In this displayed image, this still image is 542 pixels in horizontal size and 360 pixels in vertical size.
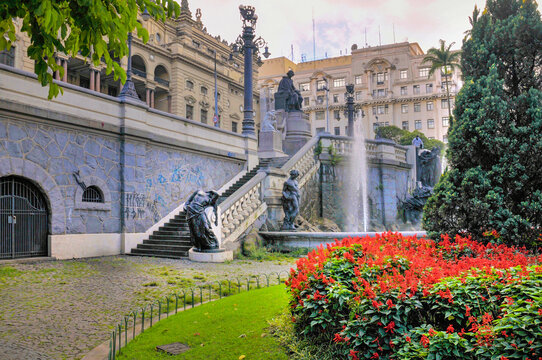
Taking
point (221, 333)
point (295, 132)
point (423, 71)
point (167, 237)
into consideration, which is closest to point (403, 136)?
point (423, 71)

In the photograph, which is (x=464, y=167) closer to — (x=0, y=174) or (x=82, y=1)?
(x=82, y=1)

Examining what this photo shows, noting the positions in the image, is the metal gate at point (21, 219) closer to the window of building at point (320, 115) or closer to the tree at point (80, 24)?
the tree at point (80, 24)

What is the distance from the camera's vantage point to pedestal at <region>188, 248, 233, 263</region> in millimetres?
12594

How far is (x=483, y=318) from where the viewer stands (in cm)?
317

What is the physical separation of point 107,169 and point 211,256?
15.8ft

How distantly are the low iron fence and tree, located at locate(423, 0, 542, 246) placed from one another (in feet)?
10.4

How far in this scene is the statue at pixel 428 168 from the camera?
2489 centimetres

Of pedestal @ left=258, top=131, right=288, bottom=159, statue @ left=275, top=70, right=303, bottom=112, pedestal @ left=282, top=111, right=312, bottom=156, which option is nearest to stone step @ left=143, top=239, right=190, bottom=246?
pedestal @ left=258, top=131, right=288, bottom=159

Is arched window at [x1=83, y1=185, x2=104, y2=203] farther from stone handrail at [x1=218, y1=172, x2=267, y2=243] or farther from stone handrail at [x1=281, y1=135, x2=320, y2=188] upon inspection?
stone handrail at [x1=281, y1=135, x2=320, y2=188]

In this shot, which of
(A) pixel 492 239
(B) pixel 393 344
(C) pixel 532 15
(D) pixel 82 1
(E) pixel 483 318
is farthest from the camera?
(C) pixel 532 15

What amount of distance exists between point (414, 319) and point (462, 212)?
9.60 feet

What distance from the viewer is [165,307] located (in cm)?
702

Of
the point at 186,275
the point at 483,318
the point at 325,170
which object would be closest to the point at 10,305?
the point at 186,275

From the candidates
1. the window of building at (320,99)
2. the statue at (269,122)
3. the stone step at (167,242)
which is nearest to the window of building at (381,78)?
the window of building at (320,99)
